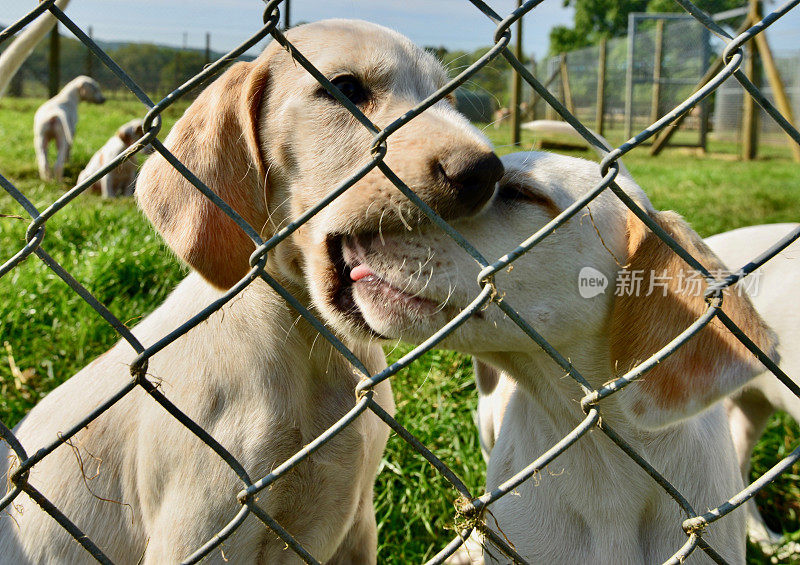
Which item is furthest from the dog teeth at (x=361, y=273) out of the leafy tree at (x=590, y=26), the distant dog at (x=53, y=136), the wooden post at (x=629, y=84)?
the leafy tree at (x=590, y=26)

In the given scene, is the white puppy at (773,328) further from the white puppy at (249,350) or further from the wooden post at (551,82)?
the wooden post at (551,82)

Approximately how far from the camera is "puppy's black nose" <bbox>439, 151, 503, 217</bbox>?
1.44m

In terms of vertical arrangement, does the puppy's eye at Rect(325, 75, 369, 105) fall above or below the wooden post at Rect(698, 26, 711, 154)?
above

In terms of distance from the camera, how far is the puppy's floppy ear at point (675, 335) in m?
1.43

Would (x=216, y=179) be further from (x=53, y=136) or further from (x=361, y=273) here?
(x=53, y=136)

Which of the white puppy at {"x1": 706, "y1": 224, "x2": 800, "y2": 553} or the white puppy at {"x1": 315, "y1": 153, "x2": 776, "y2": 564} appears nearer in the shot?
the white puppy at {"x1": 315, "y1": 153, "x2": 776, "y2": 564}

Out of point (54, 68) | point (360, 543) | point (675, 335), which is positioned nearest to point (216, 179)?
point (675, 335)

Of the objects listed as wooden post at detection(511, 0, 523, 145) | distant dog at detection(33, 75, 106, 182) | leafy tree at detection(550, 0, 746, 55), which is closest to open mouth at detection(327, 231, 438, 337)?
wooden post at detection(511, 0, 523, 145)

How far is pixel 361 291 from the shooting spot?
161 centimetres

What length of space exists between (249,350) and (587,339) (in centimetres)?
88

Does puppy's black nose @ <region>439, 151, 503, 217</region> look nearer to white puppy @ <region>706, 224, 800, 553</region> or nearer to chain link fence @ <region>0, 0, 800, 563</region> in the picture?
chain link fence @ <region>0, 0, 800, 563</region>

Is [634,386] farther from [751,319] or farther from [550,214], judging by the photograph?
[550,214]

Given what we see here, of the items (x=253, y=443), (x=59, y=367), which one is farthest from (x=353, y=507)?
(x=59, y=367)

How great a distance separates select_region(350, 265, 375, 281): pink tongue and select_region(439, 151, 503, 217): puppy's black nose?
26 cm
